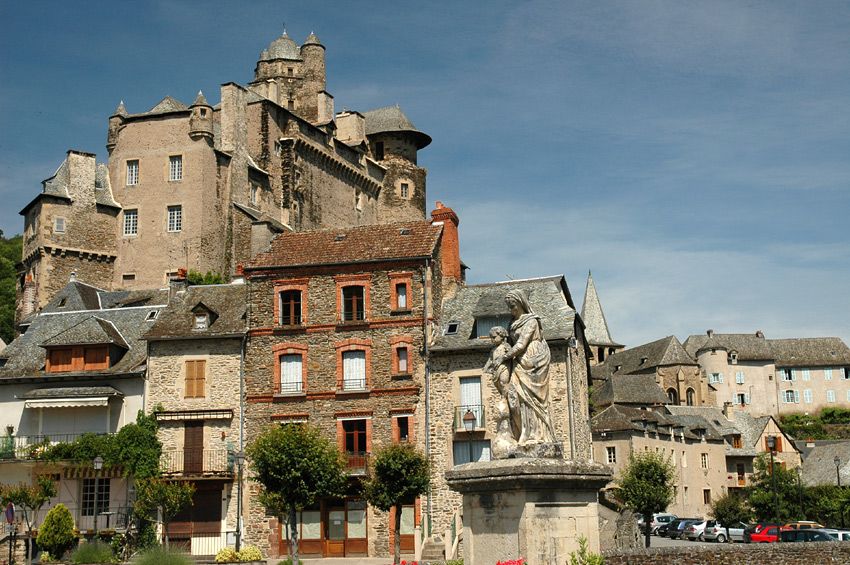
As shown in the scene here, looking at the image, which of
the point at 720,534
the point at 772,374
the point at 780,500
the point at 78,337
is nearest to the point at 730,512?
the point at 780,500

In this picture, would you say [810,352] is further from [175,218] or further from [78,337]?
[78,337]

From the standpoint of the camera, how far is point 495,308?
1460 inches

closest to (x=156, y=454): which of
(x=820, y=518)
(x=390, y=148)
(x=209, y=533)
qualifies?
(x=209, y=533)

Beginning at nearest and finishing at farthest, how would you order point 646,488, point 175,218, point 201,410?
1. point 201,410
2. point 646,488
3. point 175,218

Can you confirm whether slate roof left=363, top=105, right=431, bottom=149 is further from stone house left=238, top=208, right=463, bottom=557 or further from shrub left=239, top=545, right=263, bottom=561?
shrub left=239, top=545, right=263, bottom=561

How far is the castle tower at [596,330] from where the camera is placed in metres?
116

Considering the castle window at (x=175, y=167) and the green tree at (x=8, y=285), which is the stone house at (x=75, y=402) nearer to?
the castle window at (x=175, y=167)

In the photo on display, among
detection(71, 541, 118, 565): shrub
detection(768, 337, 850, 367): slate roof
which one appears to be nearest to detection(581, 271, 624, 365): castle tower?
detection(768, 337, 850, 367): slate roof

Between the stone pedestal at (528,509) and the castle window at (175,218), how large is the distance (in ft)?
177

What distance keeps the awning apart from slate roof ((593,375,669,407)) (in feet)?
146

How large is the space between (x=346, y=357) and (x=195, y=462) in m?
6.76

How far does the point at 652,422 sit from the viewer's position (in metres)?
58.8

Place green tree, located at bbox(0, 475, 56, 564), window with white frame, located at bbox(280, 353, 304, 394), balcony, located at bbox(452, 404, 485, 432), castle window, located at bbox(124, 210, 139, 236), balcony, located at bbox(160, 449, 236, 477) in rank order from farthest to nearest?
castle window, located at bbox(124, 210, 139, 236), window with white frame, located at bbox(280, 353, 304, 394), balcony, located at bbox(160, 449, 236, 477), balcony, located at bbox(452, 404, 485, 432), green tree, located at bbox(0, 475, 56, 564)

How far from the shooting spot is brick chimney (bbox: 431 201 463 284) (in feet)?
132
